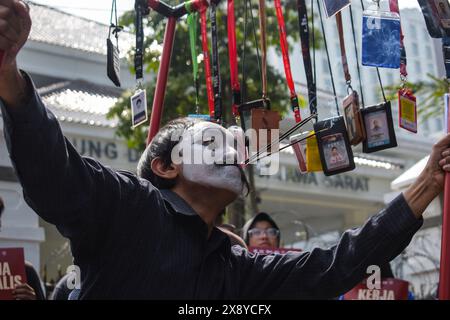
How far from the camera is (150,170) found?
2324mm

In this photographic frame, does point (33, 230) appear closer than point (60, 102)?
Yes

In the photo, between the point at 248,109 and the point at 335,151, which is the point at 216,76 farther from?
the point at 335,151

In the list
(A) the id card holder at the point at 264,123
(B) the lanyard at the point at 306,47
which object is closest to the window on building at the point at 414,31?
(B) the lanyard at the point at 306,47

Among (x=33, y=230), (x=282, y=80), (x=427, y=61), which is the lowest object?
(x=33, y=230)

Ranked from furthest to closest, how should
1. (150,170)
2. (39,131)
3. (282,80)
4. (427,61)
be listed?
(427,61) < (282,80) < (150,170) < (39,131)

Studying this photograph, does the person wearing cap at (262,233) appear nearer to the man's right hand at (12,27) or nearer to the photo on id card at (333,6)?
the photo on id card at (333,6)

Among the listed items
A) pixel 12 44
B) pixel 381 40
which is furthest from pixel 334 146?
pixel 12 44

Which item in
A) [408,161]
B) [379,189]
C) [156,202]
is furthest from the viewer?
[408,161]

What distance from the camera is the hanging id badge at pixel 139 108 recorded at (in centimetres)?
285

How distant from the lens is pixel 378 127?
2432 millimetres

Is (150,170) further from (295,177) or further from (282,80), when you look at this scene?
(295,177)

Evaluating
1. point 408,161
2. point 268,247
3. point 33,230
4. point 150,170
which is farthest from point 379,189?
point 150,170

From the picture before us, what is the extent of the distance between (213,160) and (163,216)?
0.76ft

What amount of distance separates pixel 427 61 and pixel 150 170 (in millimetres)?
23265
